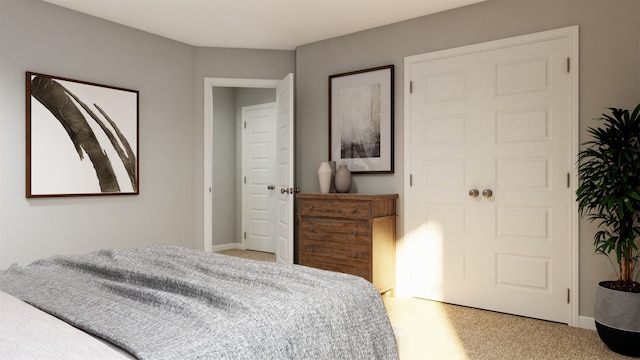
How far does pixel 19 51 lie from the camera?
339 cm

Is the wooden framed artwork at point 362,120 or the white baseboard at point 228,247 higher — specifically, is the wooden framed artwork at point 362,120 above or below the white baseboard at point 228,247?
Result: above

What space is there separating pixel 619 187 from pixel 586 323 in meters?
1.08

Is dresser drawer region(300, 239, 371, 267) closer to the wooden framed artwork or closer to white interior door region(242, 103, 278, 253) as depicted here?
the wooden framed artwork

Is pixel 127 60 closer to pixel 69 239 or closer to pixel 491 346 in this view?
pixel 69 239

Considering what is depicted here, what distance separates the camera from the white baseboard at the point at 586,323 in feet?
10.1

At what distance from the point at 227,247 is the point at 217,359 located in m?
5.47

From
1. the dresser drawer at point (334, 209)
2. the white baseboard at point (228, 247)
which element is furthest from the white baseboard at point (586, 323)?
the white baseboard at point (228, 247)

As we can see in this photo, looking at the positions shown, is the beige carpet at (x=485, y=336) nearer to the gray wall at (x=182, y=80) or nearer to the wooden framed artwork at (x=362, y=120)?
the gray wall at (x=182, y=80)

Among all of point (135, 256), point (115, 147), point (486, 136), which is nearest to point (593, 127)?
point (486, 136)

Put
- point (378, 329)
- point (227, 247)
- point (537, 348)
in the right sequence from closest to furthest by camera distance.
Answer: point (378, 329)
point (537, 348)
point (227, 247)

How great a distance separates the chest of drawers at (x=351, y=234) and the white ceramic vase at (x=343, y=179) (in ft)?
0.88

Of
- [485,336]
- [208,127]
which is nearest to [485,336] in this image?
[485,336]

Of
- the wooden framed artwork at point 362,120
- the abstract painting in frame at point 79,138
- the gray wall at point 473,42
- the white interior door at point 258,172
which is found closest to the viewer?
the gray wall at point 473,42

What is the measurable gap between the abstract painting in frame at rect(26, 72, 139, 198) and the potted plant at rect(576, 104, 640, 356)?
372 cm
